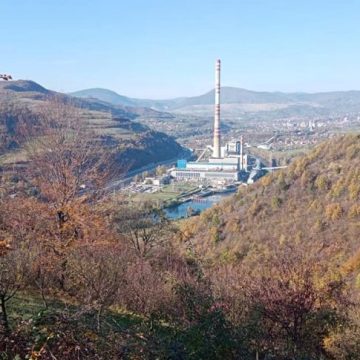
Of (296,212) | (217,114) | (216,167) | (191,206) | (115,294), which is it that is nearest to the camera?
(115,294)

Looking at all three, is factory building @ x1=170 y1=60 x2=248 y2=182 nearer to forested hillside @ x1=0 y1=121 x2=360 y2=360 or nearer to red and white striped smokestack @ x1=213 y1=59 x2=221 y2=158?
red and white striped smokestack @ x1=213 y1=59 x2=221 y2=158

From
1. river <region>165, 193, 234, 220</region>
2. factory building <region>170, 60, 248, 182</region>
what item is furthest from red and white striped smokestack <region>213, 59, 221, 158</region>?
river <region>165, 193, 234, 220</region>

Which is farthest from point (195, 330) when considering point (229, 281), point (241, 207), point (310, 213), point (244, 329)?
point (241, 207)

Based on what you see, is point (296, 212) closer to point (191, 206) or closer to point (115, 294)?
point (115, 294)

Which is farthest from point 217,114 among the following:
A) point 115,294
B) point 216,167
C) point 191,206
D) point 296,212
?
point 115,294

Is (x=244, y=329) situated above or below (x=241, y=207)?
above

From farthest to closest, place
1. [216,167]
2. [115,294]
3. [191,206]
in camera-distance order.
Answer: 1. [216,167]
2. [191,206]
3. [115,294]

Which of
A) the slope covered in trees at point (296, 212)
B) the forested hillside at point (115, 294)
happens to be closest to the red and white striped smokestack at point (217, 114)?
the slope covered in trees at point (296, 212)

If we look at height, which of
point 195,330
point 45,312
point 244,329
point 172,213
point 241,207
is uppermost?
point 45,312

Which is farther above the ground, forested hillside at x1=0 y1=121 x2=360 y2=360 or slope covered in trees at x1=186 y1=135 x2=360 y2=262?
forested hillside at x1=0 y1=121 x2=360 y2=360

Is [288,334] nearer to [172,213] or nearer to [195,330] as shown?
[195,330]

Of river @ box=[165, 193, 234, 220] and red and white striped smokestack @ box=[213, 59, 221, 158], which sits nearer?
river @ box=[165, 193, 234, 220]
